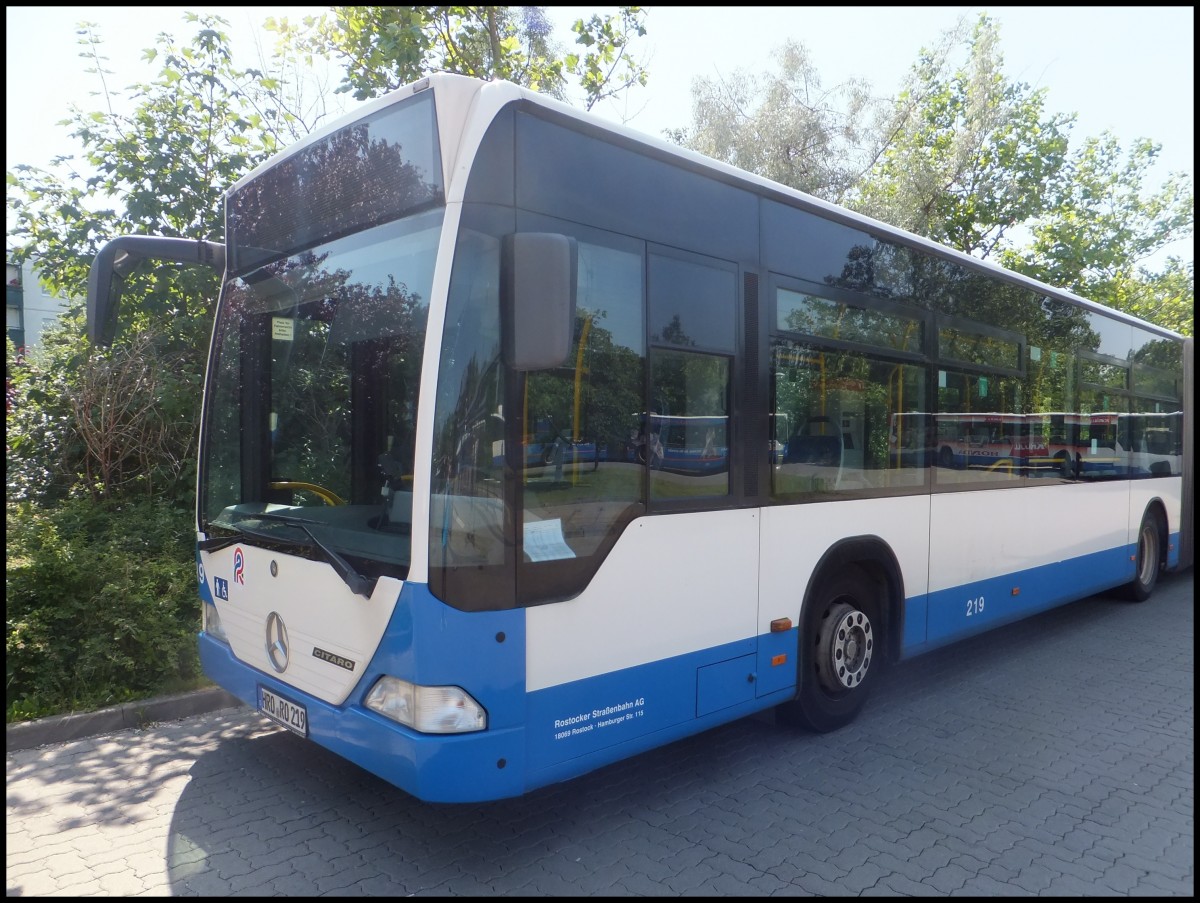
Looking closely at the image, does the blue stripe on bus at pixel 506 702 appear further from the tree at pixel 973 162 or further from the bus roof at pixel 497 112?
the tree at pixel 973 162

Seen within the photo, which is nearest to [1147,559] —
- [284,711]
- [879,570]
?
[879,570]

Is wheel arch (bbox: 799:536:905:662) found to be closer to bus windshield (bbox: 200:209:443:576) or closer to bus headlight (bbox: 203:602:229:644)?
bus windshield (bbox: 200:209:443:576)

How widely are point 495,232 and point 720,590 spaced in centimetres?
213

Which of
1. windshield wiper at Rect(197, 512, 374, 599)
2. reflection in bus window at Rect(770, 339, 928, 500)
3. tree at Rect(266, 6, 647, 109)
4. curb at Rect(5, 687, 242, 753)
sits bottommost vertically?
curb at Rect(5, 687, 242, 753)

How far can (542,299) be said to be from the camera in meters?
3.23

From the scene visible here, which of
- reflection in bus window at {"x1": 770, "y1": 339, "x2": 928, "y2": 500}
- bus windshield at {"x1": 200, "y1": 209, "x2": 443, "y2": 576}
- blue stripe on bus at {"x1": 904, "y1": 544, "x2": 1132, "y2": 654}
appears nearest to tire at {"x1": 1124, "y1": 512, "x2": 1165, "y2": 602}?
blue stripe on bus at {"x1": 904, "y1": 544, "x2": 1132, "y2": 654}

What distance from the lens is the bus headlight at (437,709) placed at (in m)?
3.29

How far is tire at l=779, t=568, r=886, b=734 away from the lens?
16.5 feet

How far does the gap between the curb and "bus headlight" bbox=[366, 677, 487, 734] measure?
225cm

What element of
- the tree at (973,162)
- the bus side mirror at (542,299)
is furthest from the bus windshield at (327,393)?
the tree at (973,162)

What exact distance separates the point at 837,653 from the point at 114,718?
449 cm

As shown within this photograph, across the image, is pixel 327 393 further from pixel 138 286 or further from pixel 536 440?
pixel 138 286

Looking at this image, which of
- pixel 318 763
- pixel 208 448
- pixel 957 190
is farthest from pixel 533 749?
pixel 957 190

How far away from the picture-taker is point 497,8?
9914 mm
